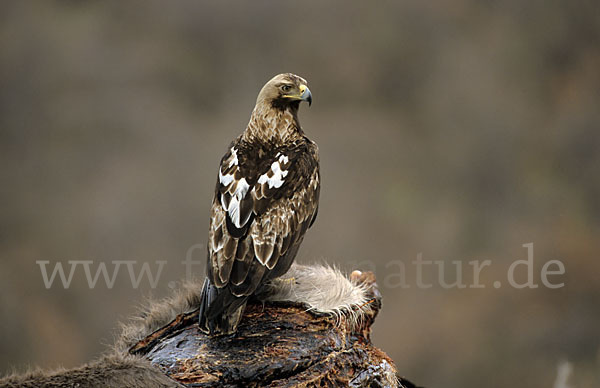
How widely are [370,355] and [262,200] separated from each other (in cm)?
60

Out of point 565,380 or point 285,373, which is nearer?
point 285,373

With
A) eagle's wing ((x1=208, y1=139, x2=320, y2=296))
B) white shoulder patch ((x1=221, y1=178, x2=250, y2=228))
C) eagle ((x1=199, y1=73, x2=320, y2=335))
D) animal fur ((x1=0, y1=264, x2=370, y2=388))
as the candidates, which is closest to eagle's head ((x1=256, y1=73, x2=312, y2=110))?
eagle ((x1=199, y1=73, x2=320, y2=335))

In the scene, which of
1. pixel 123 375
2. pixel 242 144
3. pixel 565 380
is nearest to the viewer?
pixel 123 375

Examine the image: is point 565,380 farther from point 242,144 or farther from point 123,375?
point 123,375

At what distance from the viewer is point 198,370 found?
1795 millimetres

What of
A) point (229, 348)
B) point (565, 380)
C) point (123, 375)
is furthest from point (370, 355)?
point (565, 380)

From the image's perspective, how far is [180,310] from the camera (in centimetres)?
203

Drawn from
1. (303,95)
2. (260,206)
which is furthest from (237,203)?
(303,95)

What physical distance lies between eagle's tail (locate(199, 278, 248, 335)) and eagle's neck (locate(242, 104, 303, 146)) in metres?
0.59

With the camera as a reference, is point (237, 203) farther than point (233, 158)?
No

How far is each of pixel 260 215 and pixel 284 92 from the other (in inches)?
17.6

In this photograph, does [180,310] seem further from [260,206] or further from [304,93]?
[304,93]

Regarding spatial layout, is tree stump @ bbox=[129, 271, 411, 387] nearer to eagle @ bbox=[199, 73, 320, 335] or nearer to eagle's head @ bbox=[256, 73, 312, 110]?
eagle @ bbox=[199, 73, 320, 335]

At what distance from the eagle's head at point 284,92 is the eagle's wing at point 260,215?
0.54 feet
